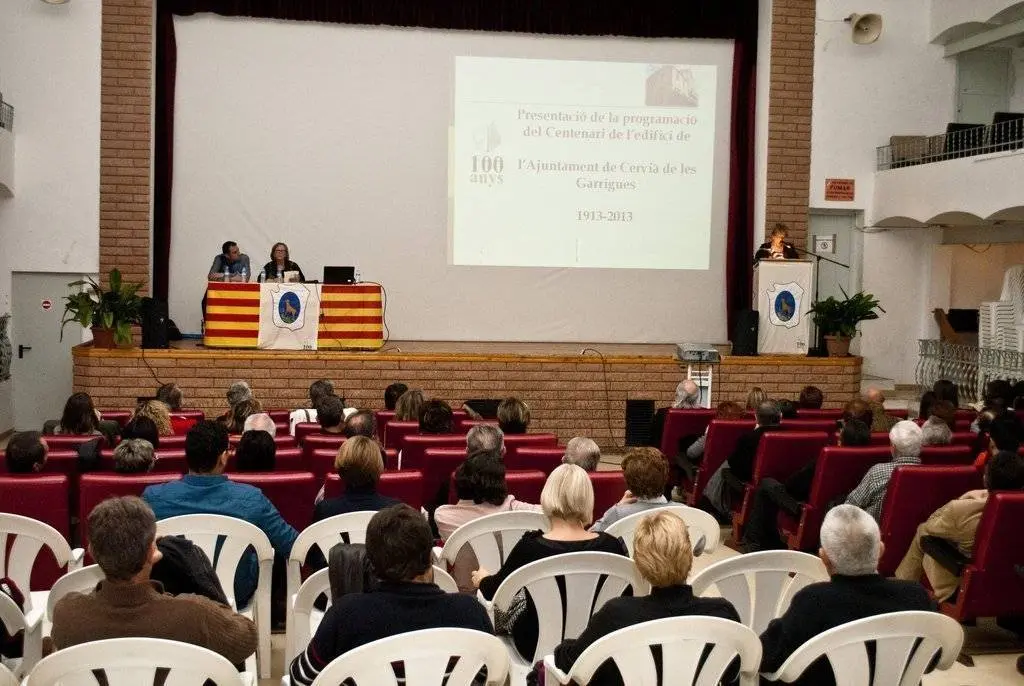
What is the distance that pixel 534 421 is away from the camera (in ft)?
35.1

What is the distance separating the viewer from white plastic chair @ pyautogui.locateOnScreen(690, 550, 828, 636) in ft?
10.9

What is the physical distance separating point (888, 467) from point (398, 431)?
2.77 meters

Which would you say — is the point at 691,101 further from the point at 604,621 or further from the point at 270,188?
the point at 604,621

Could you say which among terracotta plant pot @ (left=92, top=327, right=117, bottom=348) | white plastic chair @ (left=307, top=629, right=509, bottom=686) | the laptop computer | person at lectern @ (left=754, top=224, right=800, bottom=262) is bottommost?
white plastic chair @ (left=307, top=629, right=509, bottom=686)

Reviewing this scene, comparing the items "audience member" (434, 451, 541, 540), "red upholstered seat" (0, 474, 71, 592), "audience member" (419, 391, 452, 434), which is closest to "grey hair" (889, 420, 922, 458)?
"audience member" (434, 451, 541, 540)

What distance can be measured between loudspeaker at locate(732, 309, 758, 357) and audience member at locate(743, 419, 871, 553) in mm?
4735

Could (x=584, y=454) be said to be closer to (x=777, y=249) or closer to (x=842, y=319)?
(x=842, y=319)

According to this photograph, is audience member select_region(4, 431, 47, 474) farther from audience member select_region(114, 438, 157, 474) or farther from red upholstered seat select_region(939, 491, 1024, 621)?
red upholstered seat select_region(939, 491, 1024, 621)

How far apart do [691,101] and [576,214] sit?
184cm

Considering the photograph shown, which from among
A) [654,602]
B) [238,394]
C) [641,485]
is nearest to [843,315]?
[238,394]

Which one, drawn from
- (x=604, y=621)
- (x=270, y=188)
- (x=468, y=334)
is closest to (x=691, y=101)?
(x=468, y=334)

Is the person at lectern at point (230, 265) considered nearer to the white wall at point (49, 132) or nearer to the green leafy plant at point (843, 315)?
the white wall at point (49, 132)

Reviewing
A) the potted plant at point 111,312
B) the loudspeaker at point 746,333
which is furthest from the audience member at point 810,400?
the potted plant at point 111,312

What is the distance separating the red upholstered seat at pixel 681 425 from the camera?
769 centimetres
